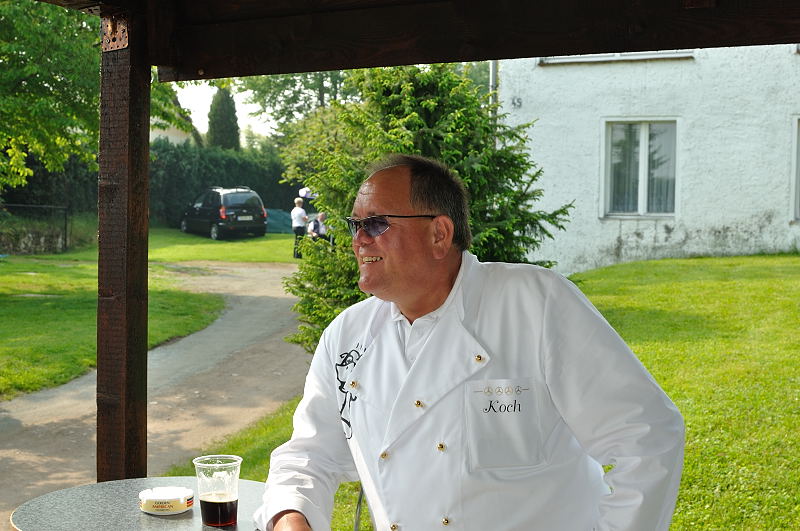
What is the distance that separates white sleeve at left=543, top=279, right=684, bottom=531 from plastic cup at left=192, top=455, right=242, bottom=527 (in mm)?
1082

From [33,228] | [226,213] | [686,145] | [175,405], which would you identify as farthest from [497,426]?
[226,213]

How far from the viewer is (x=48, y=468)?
311 inches

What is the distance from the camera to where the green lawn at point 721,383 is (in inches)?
240

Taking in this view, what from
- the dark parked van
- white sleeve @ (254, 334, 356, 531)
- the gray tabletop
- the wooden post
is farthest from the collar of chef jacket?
the dark parked van

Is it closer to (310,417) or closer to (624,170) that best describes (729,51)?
(624,170)

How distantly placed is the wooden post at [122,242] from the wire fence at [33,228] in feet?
71.9

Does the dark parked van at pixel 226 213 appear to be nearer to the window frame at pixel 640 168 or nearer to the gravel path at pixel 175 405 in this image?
the gravel path at pixel 175 405

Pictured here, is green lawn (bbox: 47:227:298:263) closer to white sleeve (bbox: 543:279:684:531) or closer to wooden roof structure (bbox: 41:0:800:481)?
wooden roof structure (bbox: 41:0:800:481)

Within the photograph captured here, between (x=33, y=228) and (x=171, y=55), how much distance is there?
75.0 ft

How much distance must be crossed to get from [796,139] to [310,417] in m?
15.0

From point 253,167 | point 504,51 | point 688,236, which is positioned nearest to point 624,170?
point 688,236

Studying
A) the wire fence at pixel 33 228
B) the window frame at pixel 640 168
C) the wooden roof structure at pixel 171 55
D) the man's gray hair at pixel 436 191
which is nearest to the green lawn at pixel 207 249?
the wire fence at pixel 33 228

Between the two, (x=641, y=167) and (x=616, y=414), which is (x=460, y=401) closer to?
(x=616, y=414)

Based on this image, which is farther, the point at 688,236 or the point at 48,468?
the point at 688,236
